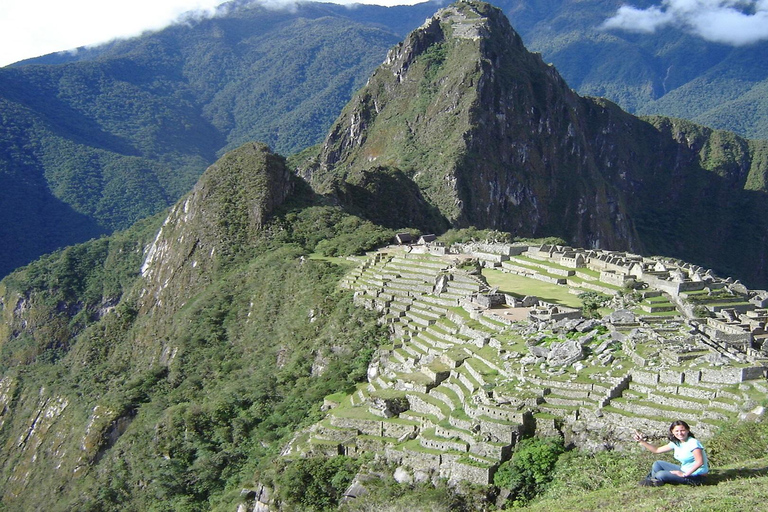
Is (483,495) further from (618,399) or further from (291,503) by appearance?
(291,503)

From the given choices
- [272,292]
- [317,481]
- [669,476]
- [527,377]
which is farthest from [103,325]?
[669,476]

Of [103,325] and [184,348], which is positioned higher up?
[184,348]

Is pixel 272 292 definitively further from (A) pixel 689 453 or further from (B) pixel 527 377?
(A) pixel 689 453

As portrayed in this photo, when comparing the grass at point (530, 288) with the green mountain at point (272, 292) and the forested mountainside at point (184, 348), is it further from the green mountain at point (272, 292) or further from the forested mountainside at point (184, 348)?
the forested mountainside at point (184, 348)

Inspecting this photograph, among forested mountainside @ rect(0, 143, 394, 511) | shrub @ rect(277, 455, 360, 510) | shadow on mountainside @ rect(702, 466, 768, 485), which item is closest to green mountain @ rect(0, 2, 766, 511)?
shrub @ rect(277, 455, 360, 510)

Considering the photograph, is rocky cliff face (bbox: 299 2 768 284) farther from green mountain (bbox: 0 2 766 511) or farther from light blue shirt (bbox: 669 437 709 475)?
light blue shirt (bbox: 669 437 709 475)

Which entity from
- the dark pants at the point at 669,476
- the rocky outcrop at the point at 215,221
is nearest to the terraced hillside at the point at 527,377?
the dark pants at the point at 669,476

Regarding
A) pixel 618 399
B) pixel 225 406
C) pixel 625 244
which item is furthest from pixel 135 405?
pixel 625 244
